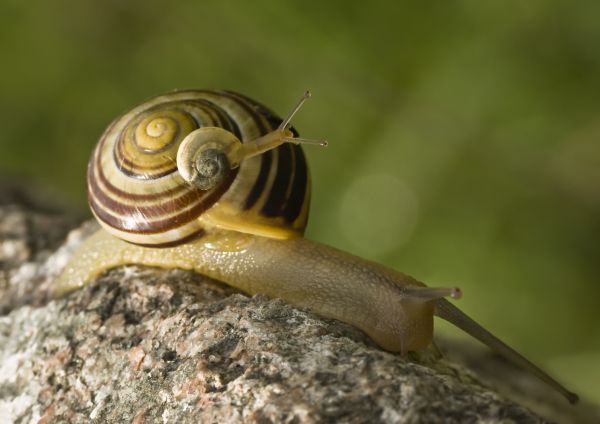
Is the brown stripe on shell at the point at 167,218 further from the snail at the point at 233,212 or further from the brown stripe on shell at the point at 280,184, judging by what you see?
the brown stripe on shell at the point at 280,184

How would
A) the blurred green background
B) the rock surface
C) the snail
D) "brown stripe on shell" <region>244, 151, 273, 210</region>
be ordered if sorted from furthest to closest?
1. the blurred green background
2. "brown stripe on shell" <region>244, 151, 273, 210</region>
3. the snail
4. the rock surface

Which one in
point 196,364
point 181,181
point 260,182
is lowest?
point 196,364

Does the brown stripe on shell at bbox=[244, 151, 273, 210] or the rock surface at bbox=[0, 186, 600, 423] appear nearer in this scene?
the rock surface at bbox=[0, 186, 600, 423]

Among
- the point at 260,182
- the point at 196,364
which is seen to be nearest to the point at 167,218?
the point at 260,182

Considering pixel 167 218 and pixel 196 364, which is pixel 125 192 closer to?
pixel 167 218

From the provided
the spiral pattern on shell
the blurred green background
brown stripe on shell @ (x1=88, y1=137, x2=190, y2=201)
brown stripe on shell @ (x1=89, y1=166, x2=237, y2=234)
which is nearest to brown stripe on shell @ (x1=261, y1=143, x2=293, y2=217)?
the spiral pattern on shell

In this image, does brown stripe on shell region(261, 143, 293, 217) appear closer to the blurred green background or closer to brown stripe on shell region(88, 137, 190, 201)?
brown stripe on shell region(88, 137, 190, 201)

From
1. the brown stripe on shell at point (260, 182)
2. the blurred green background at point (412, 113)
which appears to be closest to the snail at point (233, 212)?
the brown stripe on shell at point (260, 182)
